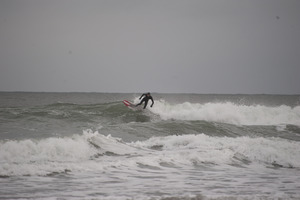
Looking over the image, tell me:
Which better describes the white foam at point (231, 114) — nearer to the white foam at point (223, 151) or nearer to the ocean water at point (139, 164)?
the ocean water at point (139, 164)

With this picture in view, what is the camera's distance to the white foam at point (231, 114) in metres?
27.7

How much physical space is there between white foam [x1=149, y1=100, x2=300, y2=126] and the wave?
10807mm

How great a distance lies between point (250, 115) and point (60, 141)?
2114cm

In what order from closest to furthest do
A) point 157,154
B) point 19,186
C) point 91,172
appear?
point 19,186 < point 91,172 < point 157,154

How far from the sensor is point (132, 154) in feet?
43.9

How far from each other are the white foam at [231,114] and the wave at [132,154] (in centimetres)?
1081

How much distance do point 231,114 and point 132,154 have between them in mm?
16447

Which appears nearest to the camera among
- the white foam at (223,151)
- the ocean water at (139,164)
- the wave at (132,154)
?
the ocean water at (139,164)

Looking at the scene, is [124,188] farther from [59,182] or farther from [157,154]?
[157,154]

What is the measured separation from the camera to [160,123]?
21891 mm

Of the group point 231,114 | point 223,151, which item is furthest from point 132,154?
point 231,114

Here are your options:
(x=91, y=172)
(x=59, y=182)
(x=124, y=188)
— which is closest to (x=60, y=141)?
(x=91, y=172)

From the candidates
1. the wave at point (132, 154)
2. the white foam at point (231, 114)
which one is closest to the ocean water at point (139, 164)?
the wave at point (132, 154)

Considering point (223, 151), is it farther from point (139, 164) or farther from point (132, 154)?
point (139, 164)
